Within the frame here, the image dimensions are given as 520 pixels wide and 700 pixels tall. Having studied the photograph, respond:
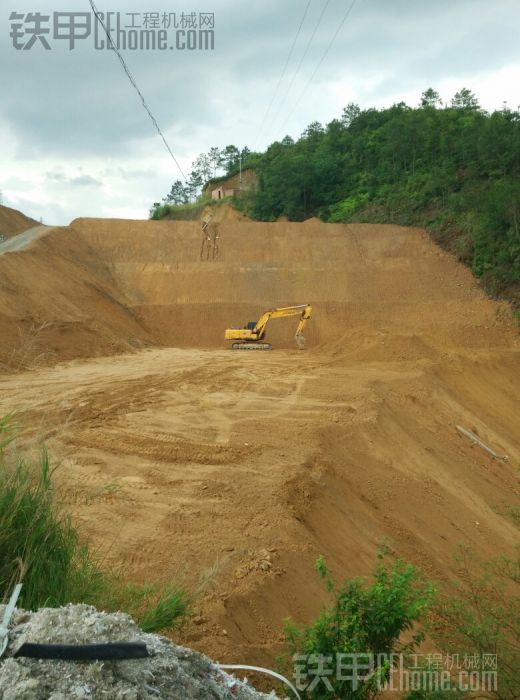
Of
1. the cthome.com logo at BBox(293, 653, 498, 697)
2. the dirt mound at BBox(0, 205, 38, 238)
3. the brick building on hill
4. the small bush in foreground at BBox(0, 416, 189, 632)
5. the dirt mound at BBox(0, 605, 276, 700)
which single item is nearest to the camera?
the dirt mound at BBox(0, 605, 276, 700)

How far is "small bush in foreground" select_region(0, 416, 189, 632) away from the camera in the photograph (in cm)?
318

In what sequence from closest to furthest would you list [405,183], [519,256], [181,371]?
[181,371] < [519,256] < [405,183]

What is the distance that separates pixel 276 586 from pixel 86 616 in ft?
10.4

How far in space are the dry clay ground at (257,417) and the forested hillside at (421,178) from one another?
2235 mm

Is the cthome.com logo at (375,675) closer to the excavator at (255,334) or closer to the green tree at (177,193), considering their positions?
the excavator at (255,334)

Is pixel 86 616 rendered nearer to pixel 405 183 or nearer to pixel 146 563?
pixel 146 563

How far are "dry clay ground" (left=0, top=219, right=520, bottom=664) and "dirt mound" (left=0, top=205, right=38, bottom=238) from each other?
18.8 feet

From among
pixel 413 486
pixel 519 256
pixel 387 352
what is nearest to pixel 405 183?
pixel 519 256

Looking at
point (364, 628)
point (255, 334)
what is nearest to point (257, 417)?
point (364, 628)

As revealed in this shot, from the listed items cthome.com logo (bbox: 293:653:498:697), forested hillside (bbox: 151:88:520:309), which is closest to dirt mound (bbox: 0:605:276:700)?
cthome.com logo (bbox: 293:653:498:697)

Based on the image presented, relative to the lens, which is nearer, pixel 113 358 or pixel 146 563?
pixel 146 563

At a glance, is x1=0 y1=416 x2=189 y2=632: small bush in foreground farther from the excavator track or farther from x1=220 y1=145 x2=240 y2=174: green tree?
x1=220 y1=145 x2=240 y2=174: green tree

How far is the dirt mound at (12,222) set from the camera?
108 ft

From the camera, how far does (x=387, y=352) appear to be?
703 inches
